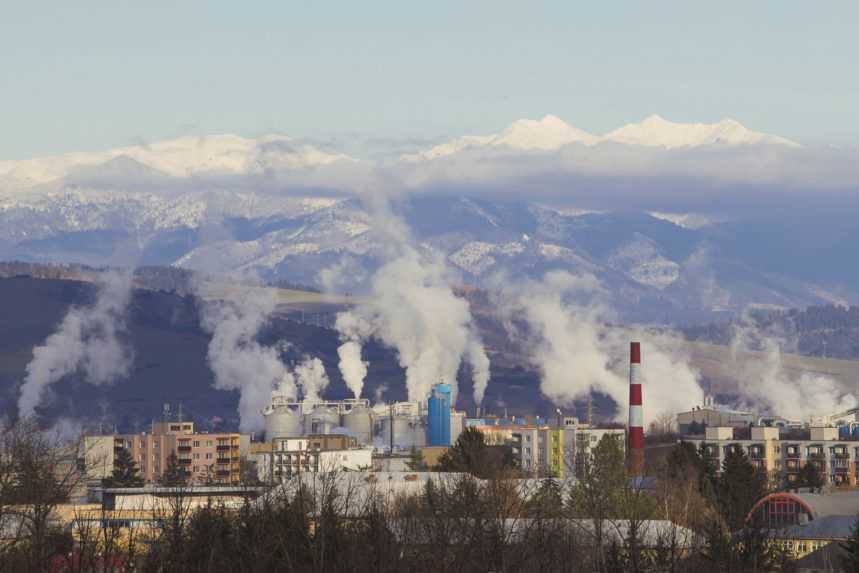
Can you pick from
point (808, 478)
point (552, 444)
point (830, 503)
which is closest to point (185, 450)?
point (552, 444)

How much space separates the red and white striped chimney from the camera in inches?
3935

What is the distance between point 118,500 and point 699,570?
124 ft

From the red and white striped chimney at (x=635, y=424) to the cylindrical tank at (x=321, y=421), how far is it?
A: 151ft

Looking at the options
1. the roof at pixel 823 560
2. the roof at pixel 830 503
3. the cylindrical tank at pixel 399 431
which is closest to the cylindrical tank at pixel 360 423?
the cylindrical tank at pixel 399 431

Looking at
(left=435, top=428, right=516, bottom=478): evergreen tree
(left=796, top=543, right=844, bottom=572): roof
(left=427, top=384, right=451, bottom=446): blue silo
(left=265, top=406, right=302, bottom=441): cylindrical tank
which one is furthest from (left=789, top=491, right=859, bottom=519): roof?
(left=265, top=406, right=302, bottom=441): cylindrical tank

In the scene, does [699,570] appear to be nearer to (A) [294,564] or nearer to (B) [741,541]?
(B) [741,541]

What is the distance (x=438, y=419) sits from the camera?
15375 cm

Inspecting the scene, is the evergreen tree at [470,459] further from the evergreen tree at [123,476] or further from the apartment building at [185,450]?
the apartment building at [185,450]

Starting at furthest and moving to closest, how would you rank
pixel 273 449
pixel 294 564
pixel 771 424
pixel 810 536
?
pixel 771 424, pixel 273 449, pixel 810 536, pixel 294 564

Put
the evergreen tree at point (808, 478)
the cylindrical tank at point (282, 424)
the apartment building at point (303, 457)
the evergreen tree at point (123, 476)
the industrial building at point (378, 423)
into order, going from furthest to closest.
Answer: the cylindrical tank at point (282, 424) → the industrial building at point (378, 423) → the apartment building at point (303, 457) → the evergreen tree at point (808, 478) → the evergreen tree at point (123, 476)

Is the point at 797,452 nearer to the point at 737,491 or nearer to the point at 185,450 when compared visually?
the point at 185,450

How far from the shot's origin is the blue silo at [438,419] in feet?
502

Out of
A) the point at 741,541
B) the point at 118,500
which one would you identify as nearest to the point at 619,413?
the point at 118,500

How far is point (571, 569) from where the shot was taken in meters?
43.9
